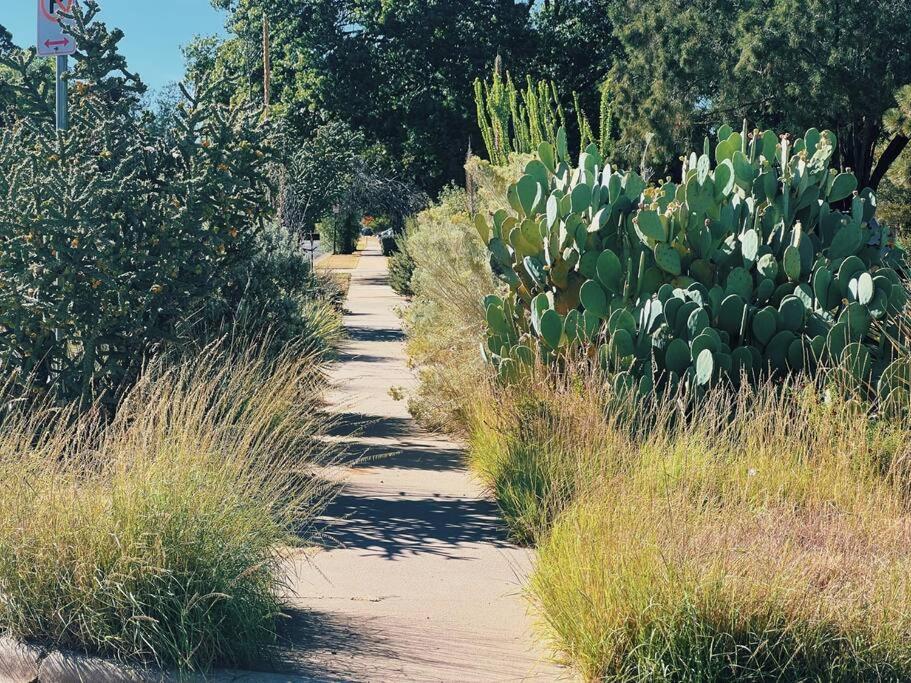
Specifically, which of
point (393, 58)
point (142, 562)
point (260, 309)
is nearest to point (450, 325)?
point (260, 309)

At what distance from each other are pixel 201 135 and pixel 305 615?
4333mm

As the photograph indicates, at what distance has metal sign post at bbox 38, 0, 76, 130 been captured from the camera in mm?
7508

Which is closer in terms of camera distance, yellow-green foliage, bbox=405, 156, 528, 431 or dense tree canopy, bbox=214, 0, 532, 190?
yellow-green foliage, bbox=405, 156, 528, 431

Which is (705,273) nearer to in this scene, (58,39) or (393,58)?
(58,39)

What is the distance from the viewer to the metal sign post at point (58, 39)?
751 centimetres

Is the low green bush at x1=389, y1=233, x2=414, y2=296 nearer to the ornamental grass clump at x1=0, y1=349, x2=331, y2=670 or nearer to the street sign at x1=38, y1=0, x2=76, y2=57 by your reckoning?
the street sign at x1=38, y1=0, x2=76, y2=57

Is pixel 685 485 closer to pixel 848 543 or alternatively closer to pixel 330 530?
pixel 848 543

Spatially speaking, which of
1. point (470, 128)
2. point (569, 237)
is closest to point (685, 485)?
point (569, 237)

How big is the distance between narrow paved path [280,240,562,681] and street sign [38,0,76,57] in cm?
371

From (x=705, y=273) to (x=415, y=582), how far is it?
3788 mm

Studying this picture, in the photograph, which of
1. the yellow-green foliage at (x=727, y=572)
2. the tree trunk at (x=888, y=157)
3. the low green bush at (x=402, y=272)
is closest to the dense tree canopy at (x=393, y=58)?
the low green bush at (x=402, y=272)

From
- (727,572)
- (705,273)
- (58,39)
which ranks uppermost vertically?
(58,39)

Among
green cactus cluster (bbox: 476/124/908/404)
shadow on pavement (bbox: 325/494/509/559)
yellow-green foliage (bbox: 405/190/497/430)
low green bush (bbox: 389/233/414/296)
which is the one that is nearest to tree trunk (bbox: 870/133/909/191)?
low green bush (bbox: 389/233/414/296)

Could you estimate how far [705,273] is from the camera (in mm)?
8156
